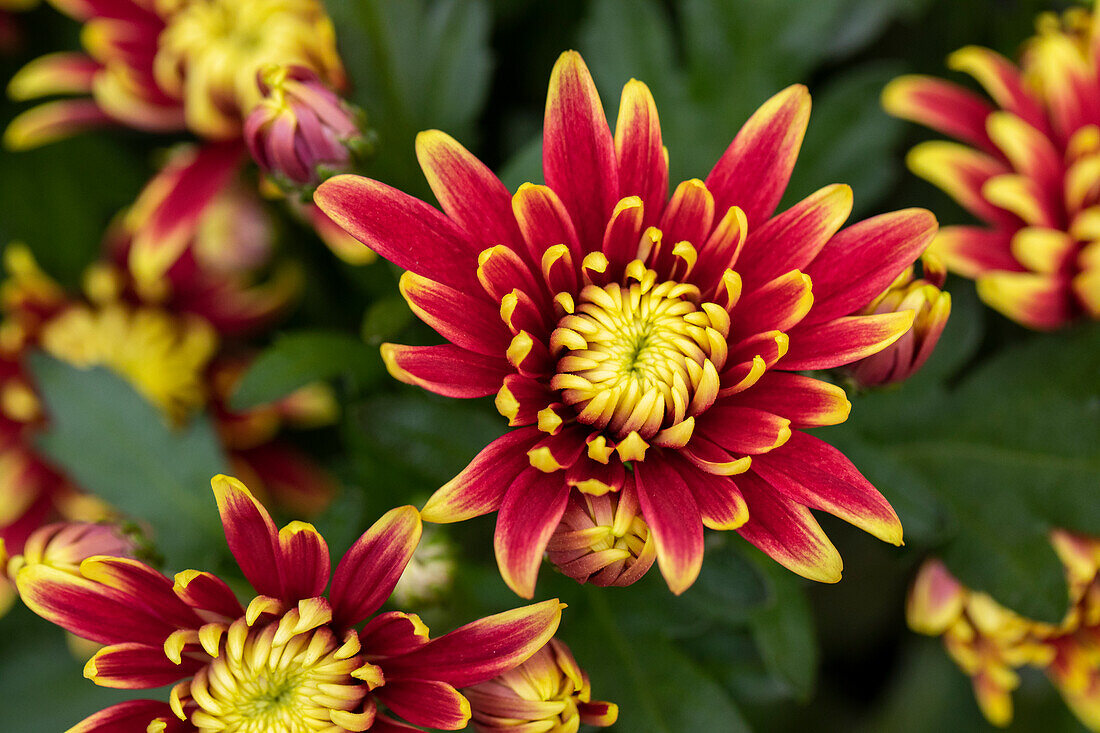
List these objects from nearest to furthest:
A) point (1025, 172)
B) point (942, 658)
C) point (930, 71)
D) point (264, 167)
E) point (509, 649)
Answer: point (509, 649)
point (264, 167)
point (1025, 172)
point (930, 71)
point (942, 658)

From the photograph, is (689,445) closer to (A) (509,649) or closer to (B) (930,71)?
(A) (509,649)

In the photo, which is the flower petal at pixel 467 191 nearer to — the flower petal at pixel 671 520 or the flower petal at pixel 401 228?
the flower petal at pixel 401 228

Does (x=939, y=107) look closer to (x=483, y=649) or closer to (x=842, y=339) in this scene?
(x=842, y=339)

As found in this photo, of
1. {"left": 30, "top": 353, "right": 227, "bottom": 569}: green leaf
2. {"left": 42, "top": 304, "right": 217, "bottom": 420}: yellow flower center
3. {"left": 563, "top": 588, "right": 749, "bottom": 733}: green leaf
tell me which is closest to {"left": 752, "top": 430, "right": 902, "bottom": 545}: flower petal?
{"left": 563, "top": 588, "right": 749, "bottom": 733}: green leaf

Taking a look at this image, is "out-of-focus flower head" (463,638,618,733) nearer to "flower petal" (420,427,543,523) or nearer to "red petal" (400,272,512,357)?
"flower petal" (420,427,543,523)

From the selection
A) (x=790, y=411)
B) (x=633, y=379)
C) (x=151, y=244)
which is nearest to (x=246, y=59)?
(x=151, y=244)

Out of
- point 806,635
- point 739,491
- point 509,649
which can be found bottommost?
point 806,635

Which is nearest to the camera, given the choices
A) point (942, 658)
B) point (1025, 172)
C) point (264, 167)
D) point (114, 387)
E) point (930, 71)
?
point (264, 167)
